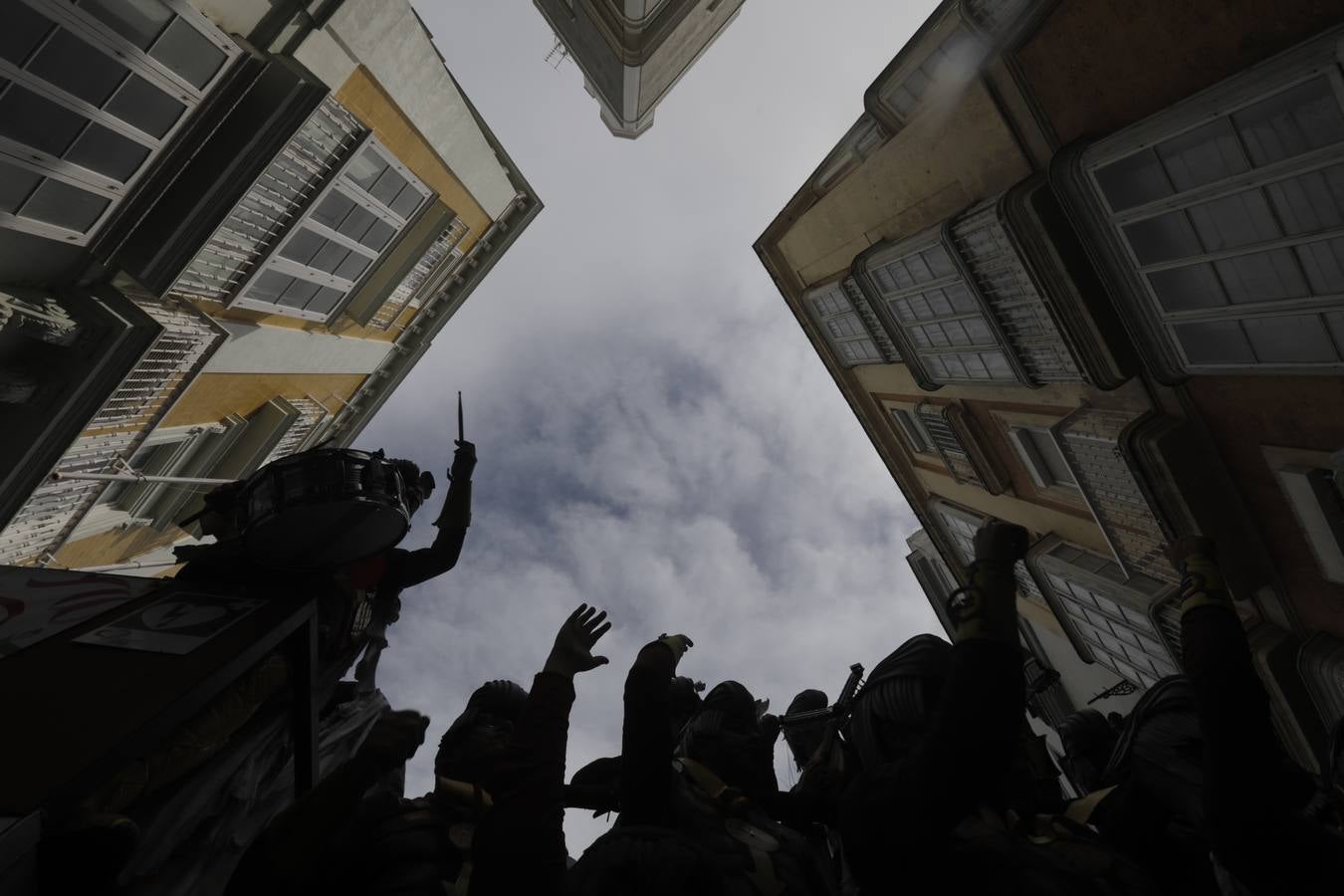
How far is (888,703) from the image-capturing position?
3.53 meters

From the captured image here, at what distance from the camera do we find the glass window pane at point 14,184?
7.80 m

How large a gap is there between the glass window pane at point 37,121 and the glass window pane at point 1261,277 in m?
14.5

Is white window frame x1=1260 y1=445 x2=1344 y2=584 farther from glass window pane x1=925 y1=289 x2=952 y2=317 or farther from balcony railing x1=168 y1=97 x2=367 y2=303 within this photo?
balcony railing x1=168 y1=97 x2=367 y2=303

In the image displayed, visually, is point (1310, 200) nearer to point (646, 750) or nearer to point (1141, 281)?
point (1141, 281)

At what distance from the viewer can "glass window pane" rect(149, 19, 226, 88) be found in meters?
8.75

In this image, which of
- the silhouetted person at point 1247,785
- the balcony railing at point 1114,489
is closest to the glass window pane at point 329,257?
the balcony railing at point 1114,489

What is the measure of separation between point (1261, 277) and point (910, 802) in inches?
259

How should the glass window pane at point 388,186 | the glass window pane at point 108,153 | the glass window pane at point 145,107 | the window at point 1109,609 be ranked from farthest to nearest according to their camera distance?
1. the glass window pane at point 388,186
2. the window at point 1109,609
3. the glass window pane at point 145,107
4. the glass window pane at point 108,153

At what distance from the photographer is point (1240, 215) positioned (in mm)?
5734

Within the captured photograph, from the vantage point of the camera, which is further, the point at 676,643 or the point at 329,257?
the point at 329,257

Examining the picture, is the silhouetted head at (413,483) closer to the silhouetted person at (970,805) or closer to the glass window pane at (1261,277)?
the silhouetted person at (970,805)

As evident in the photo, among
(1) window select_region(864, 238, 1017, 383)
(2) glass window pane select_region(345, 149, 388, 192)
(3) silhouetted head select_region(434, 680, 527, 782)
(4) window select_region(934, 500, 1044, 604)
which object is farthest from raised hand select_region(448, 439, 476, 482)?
(4) window select_region(934, 500, 1044, 604)

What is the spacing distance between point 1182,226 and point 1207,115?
1123 mm

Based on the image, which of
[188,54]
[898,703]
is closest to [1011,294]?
[898,703]
